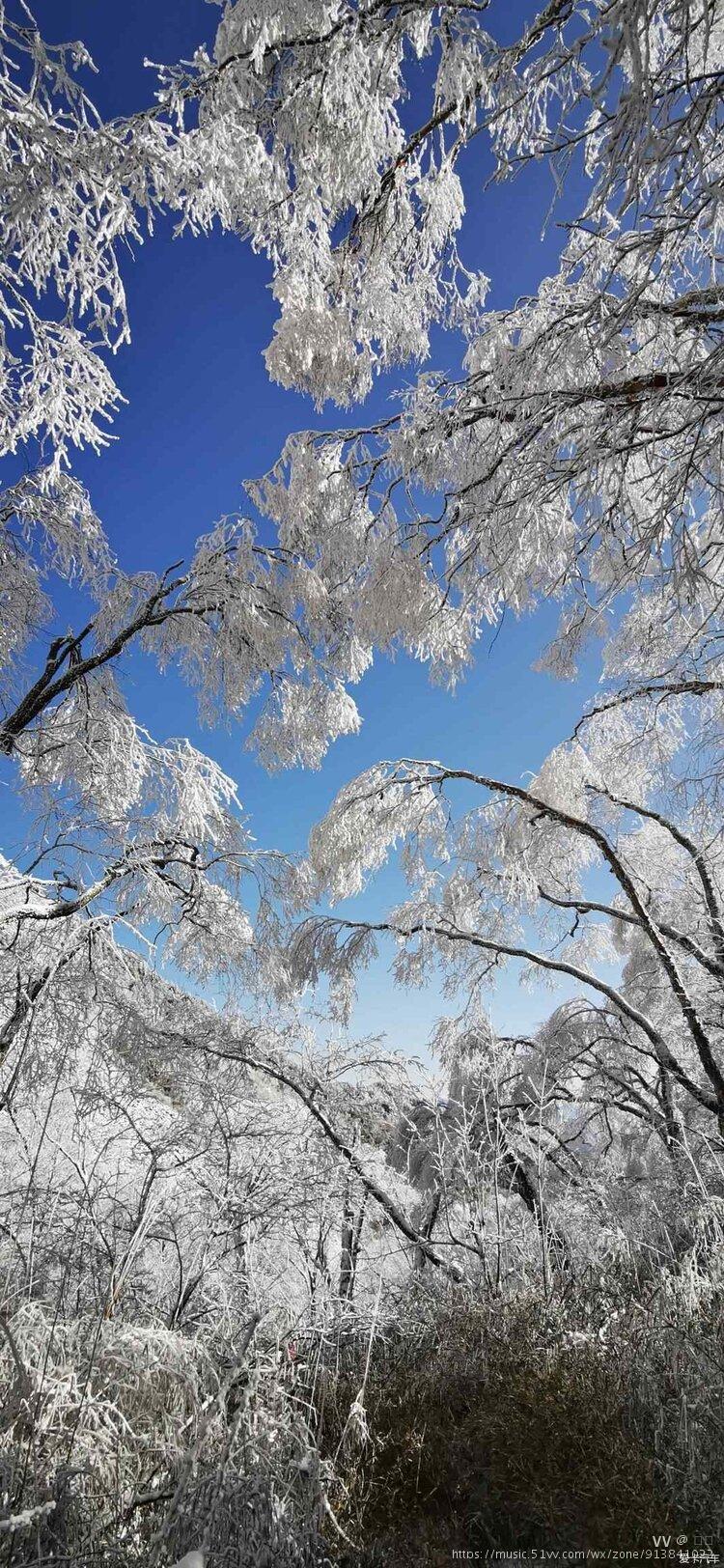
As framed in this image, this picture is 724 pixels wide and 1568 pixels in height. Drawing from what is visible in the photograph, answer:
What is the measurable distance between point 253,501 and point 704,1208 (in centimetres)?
491

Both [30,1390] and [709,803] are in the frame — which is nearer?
[30,1390]

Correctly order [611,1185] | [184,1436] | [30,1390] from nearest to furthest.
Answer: [30,1390], [184,1436], [611,1185]

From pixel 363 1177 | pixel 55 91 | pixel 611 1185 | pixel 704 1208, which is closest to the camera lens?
pixel 55 91

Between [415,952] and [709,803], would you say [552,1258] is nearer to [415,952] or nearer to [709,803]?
[415,952]

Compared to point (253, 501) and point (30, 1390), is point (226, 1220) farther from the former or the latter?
point (253, 501)

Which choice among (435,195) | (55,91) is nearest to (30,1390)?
(55,91)

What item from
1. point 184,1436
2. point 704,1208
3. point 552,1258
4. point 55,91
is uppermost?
point 55,91

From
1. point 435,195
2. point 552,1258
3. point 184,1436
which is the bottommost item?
point 184,1436

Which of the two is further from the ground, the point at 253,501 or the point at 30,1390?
the point at 253,501

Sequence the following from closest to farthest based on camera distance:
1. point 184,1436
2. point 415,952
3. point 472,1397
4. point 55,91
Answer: point 184,1436, point 55,91, point 472,1397, point 415,952

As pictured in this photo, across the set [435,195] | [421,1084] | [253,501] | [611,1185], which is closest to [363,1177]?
[421,1084]

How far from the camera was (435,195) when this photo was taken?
319 centimetres

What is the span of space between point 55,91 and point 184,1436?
500 cm

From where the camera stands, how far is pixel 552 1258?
4.48 metres
